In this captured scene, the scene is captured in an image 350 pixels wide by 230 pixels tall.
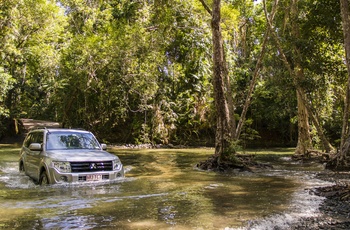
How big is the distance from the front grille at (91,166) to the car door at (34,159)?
131cm

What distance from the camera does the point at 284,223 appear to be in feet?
20.4

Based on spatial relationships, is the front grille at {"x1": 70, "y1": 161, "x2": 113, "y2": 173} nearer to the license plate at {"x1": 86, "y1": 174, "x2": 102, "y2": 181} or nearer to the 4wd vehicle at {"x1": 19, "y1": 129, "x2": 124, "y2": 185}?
the 4wd vehicle at {"x1": 19, "y1": 129, "x2": 124, "y2": 185}

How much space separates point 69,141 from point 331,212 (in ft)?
23.1

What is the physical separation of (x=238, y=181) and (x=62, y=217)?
20.8ft

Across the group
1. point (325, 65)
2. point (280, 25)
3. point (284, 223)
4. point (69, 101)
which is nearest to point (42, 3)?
point (69, 101)

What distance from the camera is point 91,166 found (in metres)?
9.48

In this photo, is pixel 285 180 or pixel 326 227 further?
pixel 285 180

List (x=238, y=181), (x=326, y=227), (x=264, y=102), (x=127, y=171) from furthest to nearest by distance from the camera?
(x=264, y=102) < (x=127, y=171) < (x=238, y=181) < (x=326, y=227)

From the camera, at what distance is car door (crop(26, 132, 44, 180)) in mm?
10125

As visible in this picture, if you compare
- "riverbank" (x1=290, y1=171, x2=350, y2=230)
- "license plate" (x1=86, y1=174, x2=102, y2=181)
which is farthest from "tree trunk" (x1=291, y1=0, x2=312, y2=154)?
"license plate" (x1=86, y1=174, x2=102, y2=181)

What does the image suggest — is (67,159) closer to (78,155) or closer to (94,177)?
(78,155)

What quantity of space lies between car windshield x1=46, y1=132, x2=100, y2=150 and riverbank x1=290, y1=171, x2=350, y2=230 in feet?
20.5

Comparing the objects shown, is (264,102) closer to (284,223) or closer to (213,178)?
(213,178)

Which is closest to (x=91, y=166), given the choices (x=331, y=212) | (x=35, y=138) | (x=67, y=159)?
(x=67, y=159)
